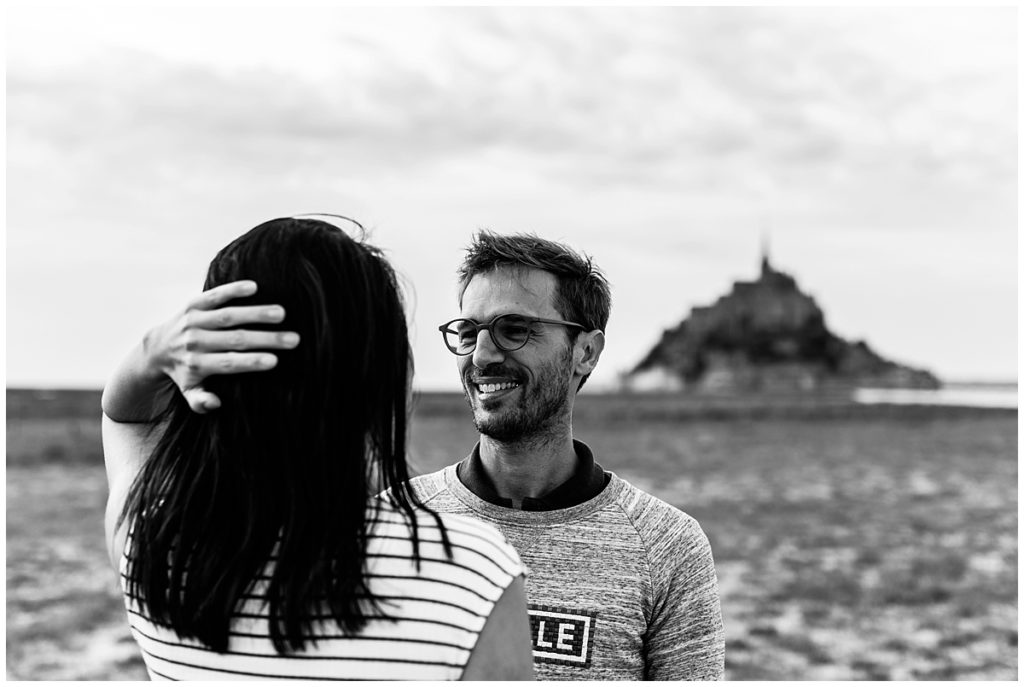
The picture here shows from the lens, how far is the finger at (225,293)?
1472 mm

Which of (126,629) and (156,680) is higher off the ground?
(156,680)

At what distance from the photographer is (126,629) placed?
881cm

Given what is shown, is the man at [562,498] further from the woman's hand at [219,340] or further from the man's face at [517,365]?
the woman's hand at [219,340]

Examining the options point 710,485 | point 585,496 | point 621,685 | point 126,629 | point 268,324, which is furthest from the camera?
point 710,485

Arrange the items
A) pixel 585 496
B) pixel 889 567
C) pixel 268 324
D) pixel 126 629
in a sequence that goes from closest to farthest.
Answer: pixel 268 324 < pixel 585 496 < pixel 126 629 < pixel 889 567

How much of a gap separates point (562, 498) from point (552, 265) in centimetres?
75

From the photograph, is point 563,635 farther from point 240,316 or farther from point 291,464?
point 240,316

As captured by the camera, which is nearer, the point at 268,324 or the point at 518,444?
the point at 268,324

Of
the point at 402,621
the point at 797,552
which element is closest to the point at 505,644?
the point at 402,621

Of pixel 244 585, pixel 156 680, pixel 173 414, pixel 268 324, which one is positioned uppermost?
pixel 268 324

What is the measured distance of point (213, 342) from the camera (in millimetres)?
1465

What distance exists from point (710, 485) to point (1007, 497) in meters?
5.80

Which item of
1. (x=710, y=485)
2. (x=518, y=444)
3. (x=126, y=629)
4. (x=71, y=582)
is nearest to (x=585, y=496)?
(x=518, y=444)

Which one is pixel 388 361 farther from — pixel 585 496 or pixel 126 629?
pixel 126 629
